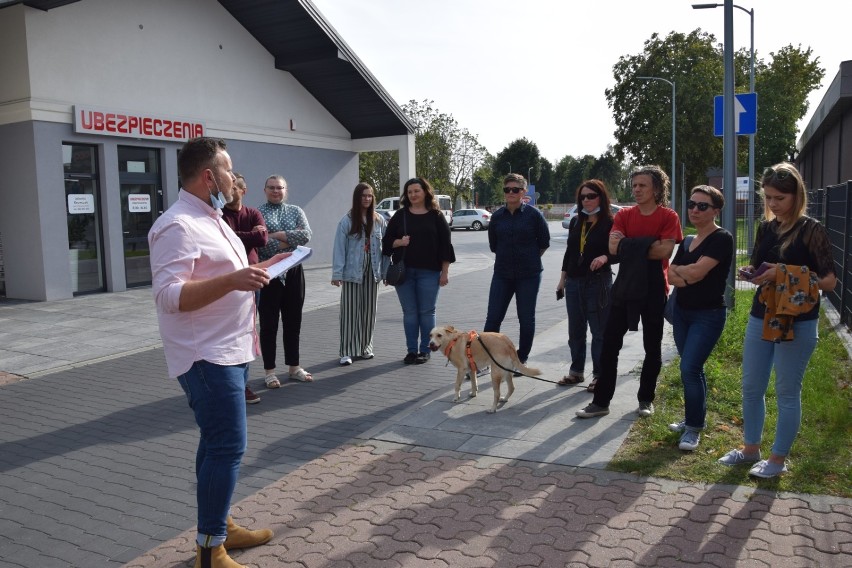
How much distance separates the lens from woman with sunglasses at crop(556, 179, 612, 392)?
6188 millimetres

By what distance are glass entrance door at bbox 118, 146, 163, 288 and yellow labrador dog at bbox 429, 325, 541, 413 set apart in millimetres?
10244

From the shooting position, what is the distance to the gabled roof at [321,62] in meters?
16.5

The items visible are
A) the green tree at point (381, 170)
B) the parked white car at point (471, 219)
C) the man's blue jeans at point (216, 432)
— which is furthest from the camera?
the parked white car at point (471, 219)

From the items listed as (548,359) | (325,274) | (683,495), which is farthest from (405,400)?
(325,274)

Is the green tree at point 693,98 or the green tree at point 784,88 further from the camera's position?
the green tree at point 784,88

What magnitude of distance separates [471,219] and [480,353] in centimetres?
4024

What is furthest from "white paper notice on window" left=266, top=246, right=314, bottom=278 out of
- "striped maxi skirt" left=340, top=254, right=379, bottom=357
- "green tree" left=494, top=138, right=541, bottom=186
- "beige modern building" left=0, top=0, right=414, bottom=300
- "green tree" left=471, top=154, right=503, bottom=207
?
"green tree" left=494, top=138, right=541, bottom=186

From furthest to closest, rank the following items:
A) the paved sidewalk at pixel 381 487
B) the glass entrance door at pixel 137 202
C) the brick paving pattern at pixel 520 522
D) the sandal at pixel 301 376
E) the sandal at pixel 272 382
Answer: the glass entrance door at pixel 137 202 < the sandal at pixel 301 376 < the sandal at pixel 272 382 < the paved sidewalk at pixel 381 487 < the brick paving pattern at pixel 520 522

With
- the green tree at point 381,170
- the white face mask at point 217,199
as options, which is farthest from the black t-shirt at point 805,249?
the green tree at point 381,170

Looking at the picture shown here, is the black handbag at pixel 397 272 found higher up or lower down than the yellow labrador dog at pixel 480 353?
higher up

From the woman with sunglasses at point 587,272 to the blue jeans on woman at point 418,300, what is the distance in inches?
62.2

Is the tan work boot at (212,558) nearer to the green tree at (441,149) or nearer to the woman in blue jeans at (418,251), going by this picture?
the woman in blue jeans at (418,251)

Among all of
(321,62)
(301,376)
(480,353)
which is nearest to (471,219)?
(321,62)

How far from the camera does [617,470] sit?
177 inches
